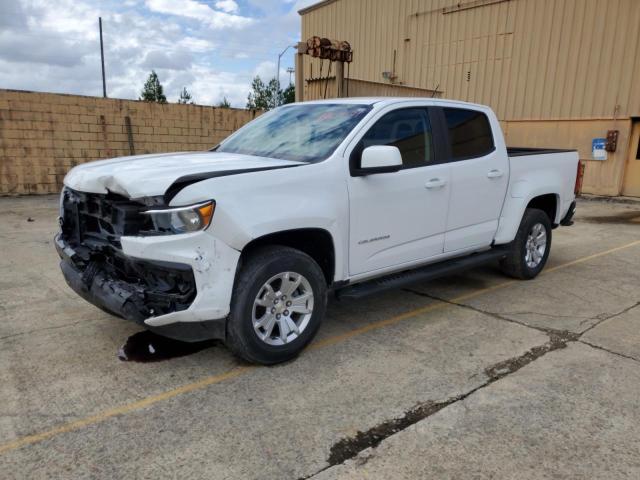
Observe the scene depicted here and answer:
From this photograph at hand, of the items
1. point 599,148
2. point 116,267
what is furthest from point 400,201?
point 599,148

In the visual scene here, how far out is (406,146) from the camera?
4395mm

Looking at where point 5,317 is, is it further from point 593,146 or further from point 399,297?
point 593,146

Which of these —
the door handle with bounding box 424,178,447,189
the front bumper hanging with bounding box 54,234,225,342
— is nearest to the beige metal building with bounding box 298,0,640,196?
the door handle with bounding box 424,178,447,189

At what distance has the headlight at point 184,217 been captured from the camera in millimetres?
3070

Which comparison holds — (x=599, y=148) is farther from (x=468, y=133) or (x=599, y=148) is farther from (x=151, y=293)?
(x=151, y=293)

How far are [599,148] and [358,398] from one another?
545 inches

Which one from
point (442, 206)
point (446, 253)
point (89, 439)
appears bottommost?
point (89, 439)

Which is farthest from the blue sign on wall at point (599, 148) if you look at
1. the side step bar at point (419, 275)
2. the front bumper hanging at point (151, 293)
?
the front bumper hanging at point (151, 293)

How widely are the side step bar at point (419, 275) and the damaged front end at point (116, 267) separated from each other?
1.38m

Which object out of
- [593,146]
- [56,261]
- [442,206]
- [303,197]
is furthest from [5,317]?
[593,146]

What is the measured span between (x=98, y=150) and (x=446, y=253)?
36.4ft

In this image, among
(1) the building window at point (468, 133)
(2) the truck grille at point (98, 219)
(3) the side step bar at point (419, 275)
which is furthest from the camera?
(1) the building window at point (468, 133)

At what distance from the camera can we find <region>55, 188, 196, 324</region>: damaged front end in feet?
→ 10.4

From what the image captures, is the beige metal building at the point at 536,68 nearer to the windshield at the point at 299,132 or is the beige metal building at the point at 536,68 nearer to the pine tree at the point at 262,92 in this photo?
the windshield at the point at 299,132
